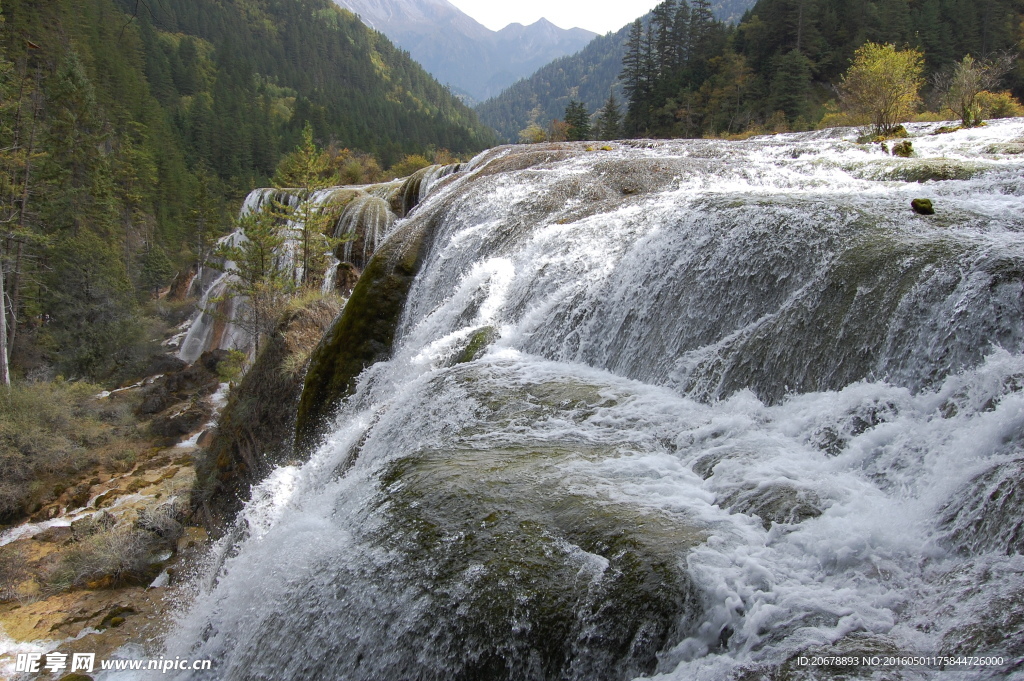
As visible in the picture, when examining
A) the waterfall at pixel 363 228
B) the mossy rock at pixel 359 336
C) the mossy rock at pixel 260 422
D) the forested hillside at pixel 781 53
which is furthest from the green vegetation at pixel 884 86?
the mossy rock at pixel 260 422

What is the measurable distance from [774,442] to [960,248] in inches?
81.9

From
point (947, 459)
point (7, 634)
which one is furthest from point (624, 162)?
point (7, 634)

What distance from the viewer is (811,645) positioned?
2428mm

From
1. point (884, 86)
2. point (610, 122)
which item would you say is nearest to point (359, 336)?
point (884, 86)

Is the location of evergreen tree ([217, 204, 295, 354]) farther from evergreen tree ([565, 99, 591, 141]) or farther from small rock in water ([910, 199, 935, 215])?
evergreen tree ([565, 99, 591, 141])

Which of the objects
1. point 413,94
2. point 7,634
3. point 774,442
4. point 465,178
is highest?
point 413,94

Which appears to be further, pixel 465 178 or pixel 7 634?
pixel 465 178

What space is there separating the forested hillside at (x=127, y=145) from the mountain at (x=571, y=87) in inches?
3713

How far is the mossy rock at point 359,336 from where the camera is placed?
30.8 ft

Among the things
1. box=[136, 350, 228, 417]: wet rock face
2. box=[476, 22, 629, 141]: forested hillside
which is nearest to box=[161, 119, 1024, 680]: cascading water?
box=[136, 350, 228, 417]: wet rock face

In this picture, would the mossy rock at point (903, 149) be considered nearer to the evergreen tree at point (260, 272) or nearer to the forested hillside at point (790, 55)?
the evergreen tree at point (260, 272)

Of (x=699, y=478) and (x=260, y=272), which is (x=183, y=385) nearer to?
(x=260, y=272)

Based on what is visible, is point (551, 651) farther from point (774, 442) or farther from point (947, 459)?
point (947, 459)

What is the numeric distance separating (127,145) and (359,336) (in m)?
43.1
